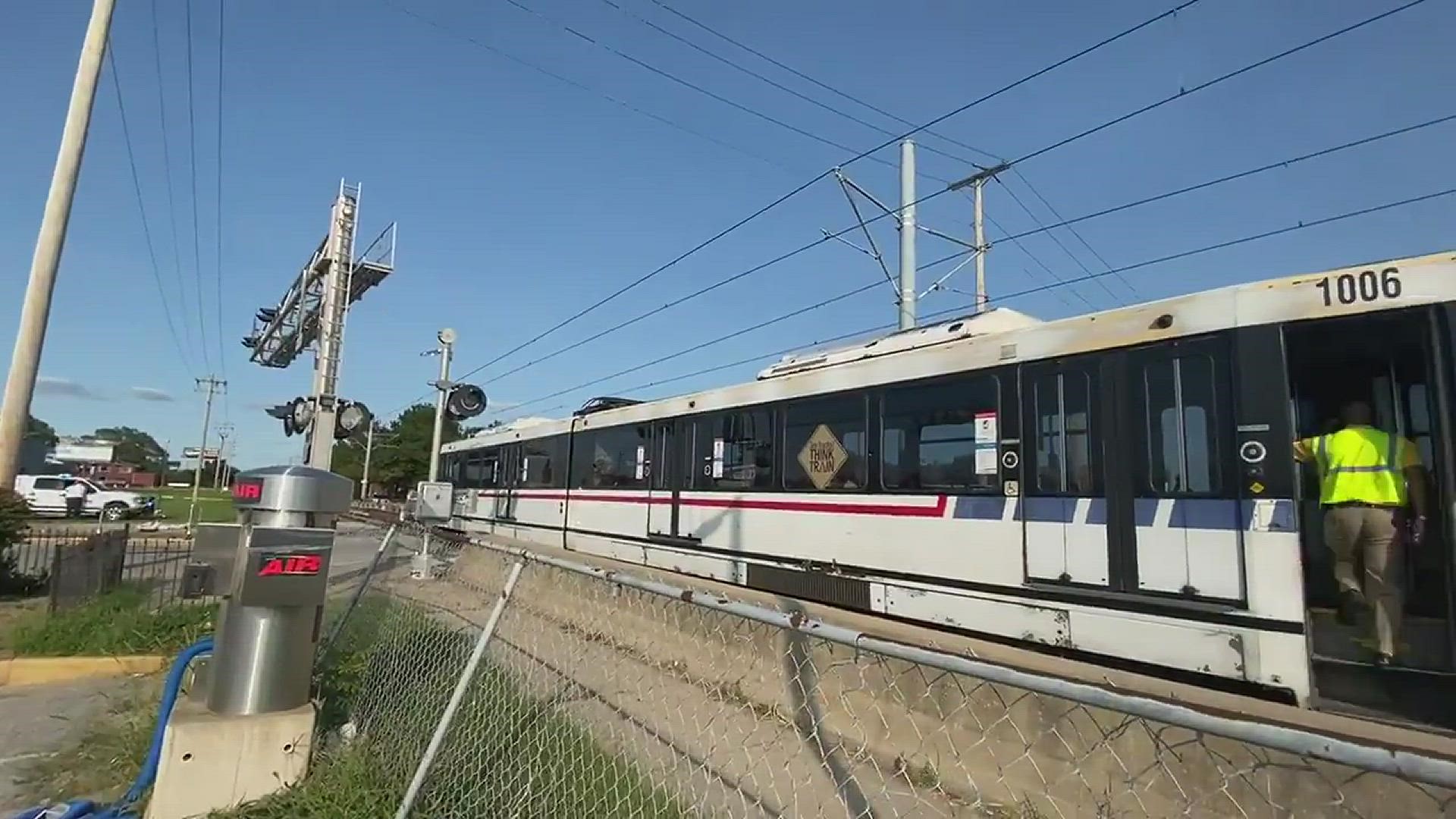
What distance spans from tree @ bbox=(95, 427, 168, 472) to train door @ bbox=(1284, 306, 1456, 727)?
13268 centimetres

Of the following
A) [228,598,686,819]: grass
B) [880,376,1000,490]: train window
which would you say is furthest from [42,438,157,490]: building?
[228,598,686,819]: grass

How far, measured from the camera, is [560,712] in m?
5.16

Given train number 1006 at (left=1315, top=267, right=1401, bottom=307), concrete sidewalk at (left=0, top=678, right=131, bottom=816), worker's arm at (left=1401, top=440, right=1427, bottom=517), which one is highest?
train number 1006 at (left=1315, top=267, right=1401, bottom=307)

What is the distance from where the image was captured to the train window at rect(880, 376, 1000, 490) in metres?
8.05

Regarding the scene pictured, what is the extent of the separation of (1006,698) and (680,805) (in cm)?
229

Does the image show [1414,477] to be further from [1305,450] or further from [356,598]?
[356,598]

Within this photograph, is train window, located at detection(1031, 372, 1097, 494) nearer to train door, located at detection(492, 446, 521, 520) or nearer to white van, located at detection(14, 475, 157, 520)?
train door, located at detection(492, 446, 521, 520)

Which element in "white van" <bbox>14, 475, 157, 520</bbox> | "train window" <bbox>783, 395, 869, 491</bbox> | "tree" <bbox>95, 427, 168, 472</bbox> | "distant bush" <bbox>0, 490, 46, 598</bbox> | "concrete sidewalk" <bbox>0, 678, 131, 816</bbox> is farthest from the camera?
"tree" <bbox>95, 427, 168, 472</bbox>

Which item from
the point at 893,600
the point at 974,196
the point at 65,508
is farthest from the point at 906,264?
the point at 65,508

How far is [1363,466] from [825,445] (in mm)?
5754

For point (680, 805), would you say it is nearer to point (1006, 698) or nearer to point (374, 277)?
point (1006, 698)

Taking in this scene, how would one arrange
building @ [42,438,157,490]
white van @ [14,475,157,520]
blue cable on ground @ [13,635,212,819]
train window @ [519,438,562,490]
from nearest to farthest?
1. blue cable on ground @ [13,635,212,819]
2. train window @ [519,438,562,490]
3. white van @ [14,475,157,520]
4. building @ [42,438,157,490]

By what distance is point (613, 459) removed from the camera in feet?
53.0

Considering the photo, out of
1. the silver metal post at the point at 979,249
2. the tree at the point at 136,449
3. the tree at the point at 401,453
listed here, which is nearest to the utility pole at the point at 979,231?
the silver metal post at the point at 979,249
